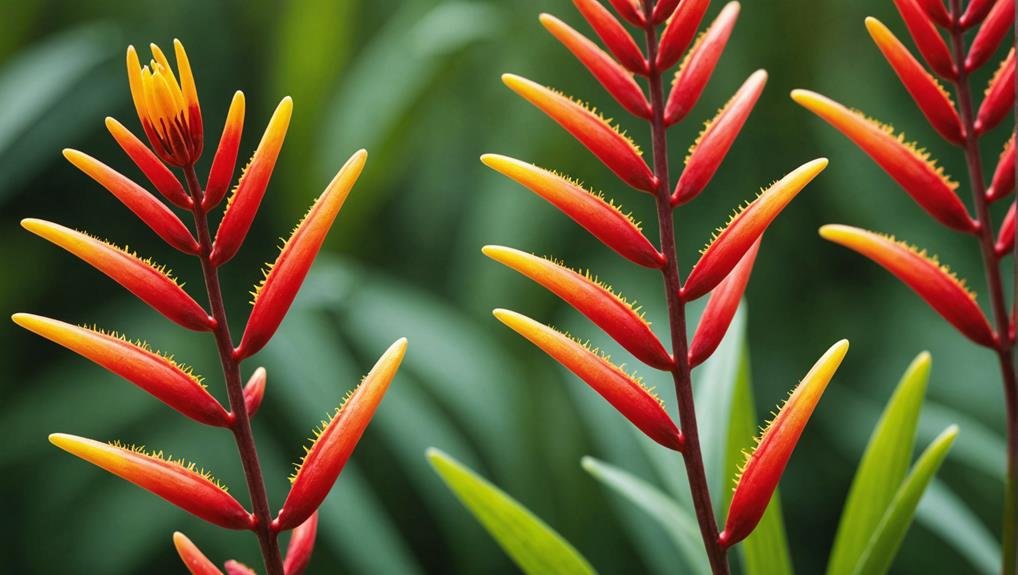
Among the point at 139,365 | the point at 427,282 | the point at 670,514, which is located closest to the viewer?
the point at 139,365

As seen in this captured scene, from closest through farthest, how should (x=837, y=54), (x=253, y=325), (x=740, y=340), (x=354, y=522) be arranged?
(x=253, y=325)
(x=740, y=340)
(x=354, y=522)
(x=837, y=54)

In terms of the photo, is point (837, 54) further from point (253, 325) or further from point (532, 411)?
point (253, 325)

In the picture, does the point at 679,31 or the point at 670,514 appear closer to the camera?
the point at 679,31

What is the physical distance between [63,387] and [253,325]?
51 centimetres

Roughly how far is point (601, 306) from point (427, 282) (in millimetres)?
583

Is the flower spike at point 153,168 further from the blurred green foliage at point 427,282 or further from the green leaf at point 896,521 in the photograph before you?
the blurred green foliage at point 427,282

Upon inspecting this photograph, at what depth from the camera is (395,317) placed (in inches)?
21.8

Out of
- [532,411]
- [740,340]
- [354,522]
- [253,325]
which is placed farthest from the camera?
[532,411]

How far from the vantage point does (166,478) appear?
12 cm

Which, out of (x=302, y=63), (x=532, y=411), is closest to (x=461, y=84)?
(x=302, y=63)

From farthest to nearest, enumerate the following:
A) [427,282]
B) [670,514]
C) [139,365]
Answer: [427,282] < [670,514] < [139,365]

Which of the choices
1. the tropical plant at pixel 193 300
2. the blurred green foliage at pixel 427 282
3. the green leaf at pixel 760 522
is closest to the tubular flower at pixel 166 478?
the tropical plant at pixel 193 300

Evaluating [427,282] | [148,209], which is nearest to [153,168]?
[148,209]

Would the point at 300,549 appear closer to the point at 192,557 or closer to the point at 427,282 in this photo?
the point at 192,557
